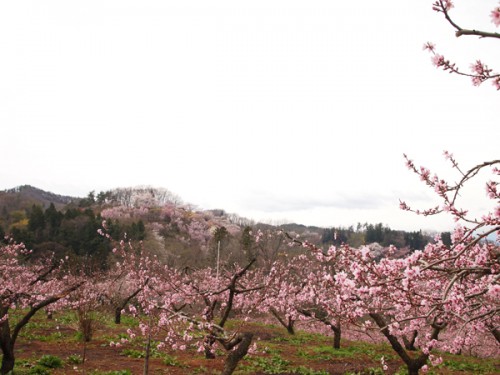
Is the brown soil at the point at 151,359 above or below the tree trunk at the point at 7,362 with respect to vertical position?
below

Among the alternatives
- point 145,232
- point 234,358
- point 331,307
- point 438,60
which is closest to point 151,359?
point 331,307

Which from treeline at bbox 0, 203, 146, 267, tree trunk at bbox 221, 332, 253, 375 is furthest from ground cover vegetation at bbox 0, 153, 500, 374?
treeline at bbox 0, 203, 146, 267

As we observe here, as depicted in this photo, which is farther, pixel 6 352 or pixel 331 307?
pixel 331 307

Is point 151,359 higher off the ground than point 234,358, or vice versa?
point 234,358

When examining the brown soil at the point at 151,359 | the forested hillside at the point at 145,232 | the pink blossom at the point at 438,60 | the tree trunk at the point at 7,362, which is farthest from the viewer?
the forested hillside at the point at 145,232

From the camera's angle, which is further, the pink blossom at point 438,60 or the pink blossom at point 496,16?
the pink blossom at point 438,60

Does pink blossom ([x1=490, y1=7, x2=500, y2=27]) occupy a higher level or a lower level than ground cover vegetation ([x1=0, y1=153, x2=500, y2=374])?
higher

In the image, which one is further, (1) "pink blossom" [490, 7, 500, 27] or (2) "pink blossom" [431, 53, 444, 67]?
(2) "pink blossom" [431, 53, 444, 67]

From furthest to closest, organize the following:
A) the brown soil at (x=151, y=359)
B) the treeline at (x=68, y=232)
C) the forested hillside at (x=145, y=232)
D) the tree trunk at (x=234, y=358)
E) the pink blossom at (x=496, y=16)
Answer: the treeline at (x=68, y=232)
the forested hillside at (x=145, y=232)
the brown soil at (x=151, y=359)
the tree trunk at (x=234, y=358)
the pink blossom at (x=496, y=16)

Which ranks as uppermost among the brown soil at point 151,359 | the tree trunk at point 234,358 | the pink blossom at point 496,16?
the pink blossom at point 496,16

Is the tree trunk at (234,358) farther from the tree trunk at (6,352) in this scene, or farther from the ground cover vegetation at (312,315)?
the tree trunk at (6,352)

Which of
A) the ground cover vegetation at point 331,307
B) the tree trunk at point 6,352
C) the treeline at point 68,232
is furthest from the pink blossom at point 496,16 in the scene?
the treeline at point 68,232

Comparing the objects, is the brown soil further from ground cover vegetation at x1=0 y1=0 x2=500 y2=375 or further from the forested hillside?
the forested hillside

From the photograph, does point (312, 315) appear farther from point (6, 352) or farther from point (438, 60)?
point (438, 60)
